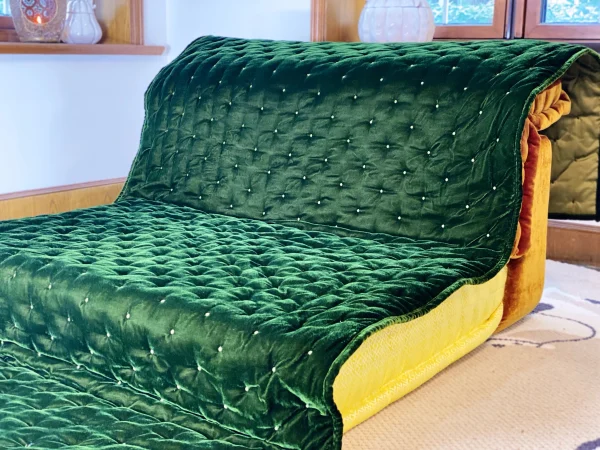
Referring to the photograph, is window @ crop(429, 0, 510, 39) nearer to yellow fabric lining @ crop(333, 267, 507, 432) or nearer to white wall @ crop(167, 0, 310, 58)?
white wall @ crop(167, 0, 310, 58)

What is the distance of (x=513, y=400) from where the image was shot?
201cm

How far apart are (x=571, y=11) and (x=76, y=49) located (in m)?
2.10

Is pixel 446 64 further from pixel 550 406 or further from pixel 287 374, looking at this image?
pixel 287 374

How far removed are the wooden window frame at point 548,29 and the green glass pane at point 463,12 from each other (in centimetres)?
18

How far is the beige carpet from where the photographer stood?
180 centimetres

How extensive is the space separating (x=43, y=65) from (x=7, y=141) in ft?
1.18

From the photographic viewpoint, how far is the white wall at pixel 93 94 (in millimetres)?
3262

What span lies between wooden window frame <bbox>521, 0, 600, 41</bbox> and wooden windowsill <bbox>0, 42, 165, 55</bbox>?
5.61 feet

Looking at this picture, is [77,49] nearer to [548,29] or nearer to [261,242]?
[261,242]

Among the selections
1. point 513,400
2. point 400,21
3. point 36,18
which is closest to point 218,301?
point 513,400

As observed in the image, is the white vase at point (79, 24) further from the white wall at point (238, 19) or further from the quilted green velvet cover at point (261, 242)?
the quilted green velvet cover at point (261, 242)

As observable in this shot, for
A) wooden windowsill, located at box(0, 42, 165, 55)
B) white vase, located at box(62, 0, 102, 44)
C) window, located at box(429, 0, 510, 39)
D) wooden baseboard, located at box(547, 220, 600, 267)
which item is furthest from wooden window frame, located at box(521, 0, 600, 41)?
white vase, located at box(62, 0, 102, 44)

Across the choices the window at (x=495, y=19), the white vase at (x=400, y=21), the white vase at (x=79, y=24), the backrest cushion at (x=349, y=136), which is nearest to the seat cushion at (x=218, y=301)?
the backrest cushion at (x=349, y=136)

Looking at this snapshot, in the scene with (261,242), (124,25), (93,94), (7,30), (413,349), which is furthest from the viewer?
(124,25)
